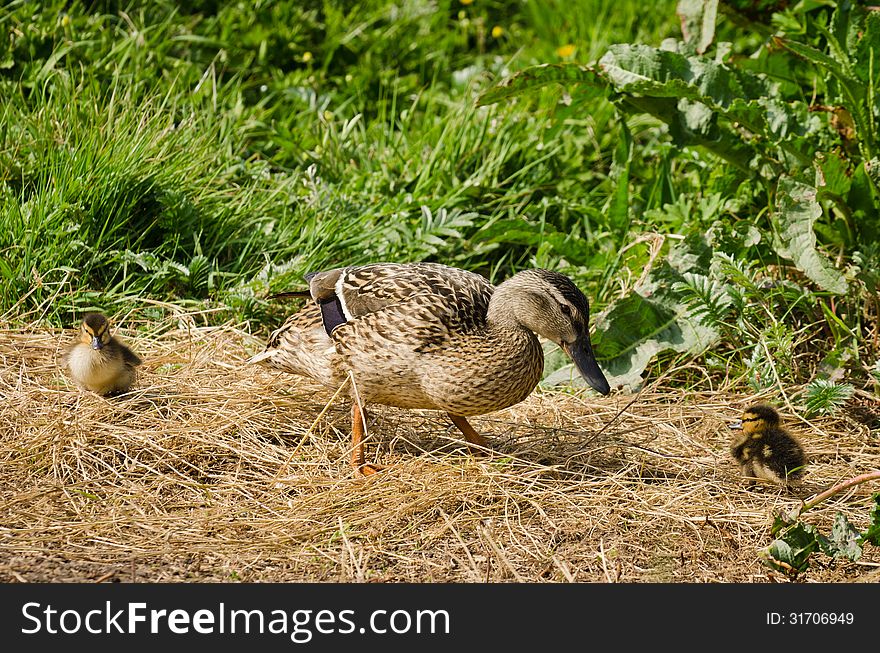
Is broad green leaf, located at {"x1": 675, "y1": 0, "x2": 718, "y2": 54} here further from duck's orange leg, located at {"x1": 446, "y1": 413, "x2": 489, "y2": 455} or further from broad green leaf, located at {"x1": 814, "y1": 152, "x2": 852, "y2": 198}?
duck's orange leg, located at {"x1": 446, "y1": 413, "x2": 489, "y2": 455}

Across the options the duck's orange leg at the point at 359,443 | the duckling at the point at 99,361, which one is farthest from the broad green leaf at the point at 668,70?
the duckling at the point at 99,361

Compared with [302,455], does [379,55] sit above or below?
above

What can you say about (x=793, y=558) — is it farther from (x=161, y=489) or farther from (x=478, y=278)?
(x=161, y=489)

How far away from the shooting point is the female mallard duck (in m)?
4.45

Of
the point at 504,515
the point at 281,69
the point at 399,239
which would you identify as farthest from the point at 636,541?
the point at 281,69

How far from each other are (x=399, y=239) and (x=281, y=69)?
7.15ft

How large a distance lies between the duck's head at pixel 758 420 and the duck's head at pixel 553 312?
2.06 ft

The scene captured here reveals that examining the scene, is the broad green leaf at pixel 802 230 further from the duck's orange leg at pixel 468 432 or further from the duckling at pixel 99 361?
the duckling at pixel 99 361

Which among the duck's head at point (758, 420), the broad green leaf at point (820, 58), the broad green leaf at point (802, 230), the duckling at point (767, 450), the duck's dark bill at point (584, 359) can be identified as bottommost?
the duckling at point (767, 450)

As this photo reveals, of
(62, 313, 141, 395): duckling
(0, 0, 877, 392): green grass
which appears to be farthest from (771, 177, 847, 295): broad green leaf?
(62, 313, 141, 395): duckling

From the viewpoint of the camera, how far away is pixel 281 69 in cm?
778

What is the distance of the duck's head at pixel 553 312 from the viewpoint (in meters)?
4.56

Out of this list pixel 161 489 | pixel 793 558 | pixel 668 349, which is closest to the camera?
pixel 793 558

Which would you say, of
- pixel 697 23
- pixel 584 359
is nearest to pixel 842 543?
pixel 584 359
